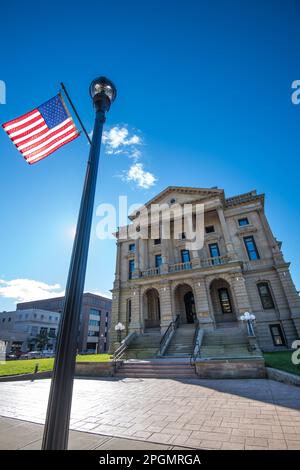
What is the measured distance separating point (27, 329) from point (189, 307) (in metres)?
53.3

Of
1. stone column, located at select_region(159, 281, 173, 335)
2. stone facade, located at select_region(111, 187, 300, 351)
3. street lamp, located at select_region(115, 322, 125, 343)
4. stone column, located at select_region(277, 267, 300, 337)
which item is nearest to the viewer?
stone column, located at select_region(277, 267, 300, 337)

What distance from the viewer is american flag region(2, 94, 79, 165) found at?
4.89m

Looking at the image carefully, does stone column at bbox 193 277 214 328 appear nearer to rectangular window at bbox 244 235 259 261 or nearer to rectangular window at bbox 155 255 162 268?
rectangular window at bbox 244 235 259 261

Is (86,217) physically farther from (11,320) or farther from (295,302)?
(11,320)

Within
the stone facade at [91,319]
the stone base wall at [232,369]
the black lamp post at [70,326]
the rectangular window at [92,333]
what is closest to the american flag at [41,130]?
the black lamp post at [70,326]

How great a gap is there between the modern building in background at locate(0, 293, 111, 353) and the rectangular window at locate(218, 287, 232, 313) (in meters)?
44.2

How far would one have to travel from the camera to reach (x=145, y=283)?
2498 centimetres

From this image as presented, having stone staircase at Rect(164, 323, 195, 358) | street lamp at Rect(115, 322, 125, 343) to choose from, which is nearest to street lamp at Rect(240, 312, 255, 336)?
stone staircase at Rect(164, 323, 195, 358)

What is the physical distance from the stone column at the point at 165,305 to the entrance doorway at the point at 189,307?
3.31 m

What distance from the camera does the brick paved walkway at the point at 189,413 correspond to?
390 cm

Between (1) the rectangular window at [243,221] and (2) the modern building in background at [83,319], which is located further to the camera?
(2) the modern building in background at [83,319]

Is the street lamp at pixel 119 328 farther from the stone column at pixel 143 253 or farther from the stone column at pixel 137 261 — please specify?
the stone column at pixel 143 253
